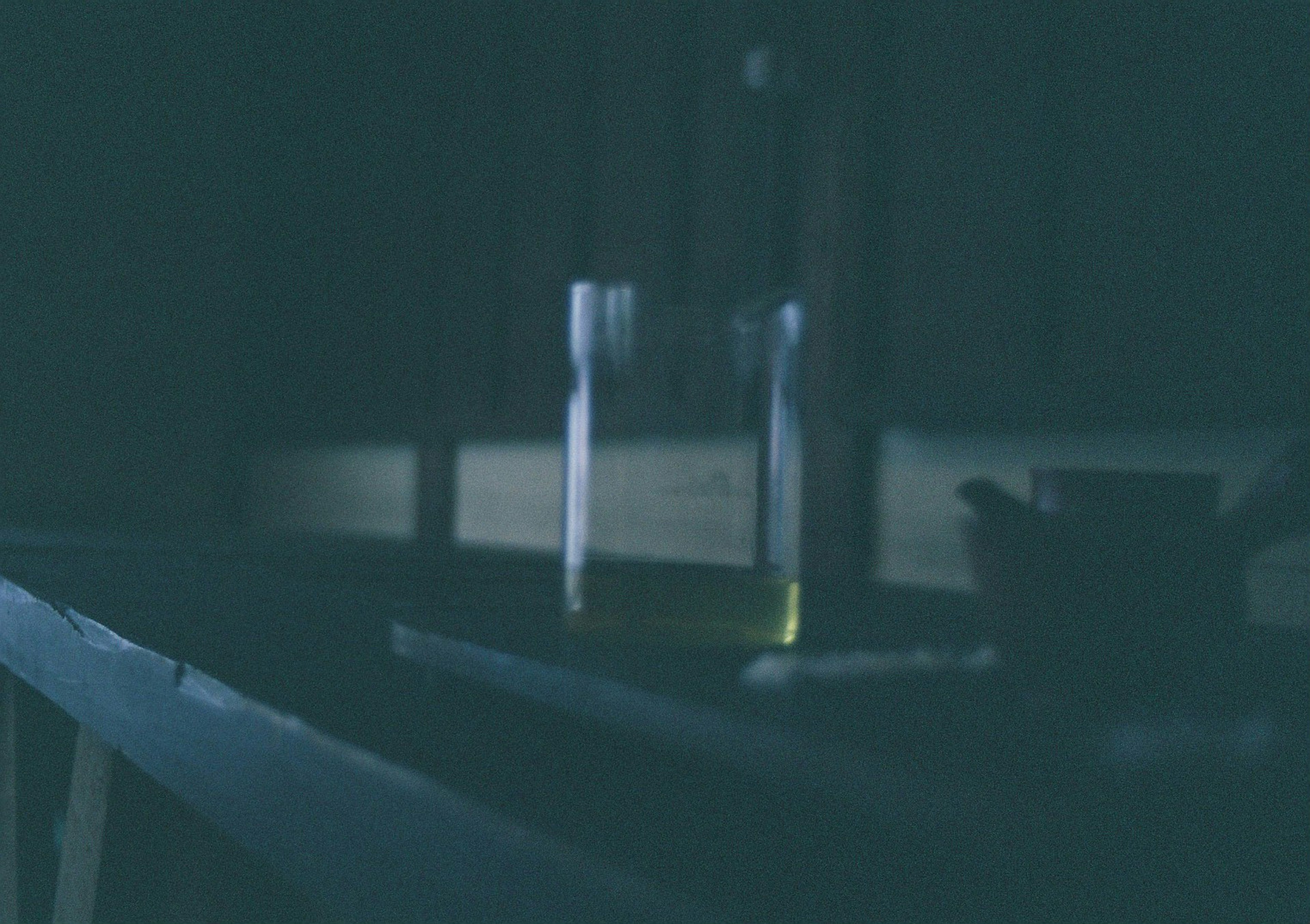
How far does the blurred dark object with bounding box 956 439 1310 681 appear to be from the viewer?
423 mm

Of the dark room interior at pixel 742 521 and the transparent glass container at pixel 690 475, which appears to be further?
the transparent glass container at pixel 690 475

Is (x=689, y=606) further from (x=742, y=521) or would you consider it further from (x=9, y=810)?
(x=9, y=810)

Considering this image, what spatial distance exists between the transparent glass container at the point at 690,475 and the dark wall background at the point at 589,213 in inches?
1.9

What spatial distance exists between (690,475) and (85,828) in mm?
572

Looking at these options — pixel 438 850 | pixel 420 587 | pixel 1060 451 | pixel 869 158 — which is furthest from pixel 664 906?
pixel 869 158

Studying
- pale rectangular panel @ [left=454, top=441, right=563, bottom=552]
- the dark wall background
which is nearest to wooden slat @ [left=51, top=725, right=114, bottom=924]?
the dark wall background

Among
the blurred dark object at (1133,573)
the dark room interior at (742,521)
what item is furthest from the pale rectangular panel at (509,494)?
the blurred dark object at (1133,573)

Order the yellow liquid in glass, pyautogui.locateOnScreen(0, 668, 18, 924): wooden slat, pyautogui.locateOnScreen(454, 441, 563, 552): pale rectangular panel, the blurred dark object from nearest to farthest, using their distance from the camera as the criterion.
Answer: the blurred dark object
the yellow liquid in glass
pyautogui.locateOnScreen(0, 668, 18, 924): wooden slat
pyautogui.locateOnScreen(454, 441, 563, 552): pale rectangular panel

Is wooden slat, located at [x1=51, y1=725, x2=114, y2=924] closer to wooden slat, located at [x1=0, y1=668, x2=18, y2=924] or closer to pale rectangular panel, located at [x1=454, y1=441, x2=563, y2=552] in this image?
wooden slat, located at [x1=0, y1=668, x2=18, y2=924]

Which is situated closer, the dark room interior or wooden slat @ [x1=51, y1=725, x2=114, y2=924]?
the dark room interior

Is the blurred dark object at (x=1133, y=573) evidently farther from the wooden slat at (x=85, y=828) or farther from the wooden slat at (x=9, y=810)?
the wooden slat at (x=9, y=810)

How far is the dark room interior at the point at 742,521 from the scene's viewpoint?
0.33 m

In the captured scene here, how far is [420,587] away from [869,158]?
0.72 m

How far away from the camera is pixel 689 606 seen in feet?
1.82
